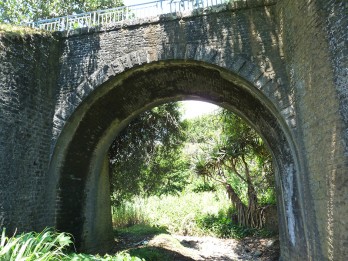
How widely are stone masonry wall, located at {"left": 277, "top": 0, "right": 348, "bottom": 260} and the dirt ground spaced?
3603mm

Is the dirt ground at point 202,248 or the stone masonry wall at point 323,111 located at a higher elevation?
the stone masonry wall at point 323,111

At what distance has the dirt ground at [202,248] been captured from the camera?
26.2ft

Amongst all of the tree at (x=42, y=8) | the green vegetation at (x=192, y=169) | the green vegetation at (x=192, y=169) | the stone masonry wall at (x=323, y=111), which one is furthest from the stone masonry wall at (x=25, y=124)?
the tree at (x=42, y=8)

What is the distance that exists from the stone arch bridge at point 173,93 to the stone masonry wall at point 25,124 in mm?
22

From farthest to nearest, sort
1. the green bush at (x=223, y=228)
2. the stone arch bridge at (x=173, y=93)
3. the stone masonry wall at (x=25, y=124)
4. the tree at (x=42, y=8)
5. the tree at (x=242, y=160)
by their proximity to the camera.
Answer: the tree at (x=42, y=8) < the green bush at (x=223, y=228) < the tree at (x=242, y=160) < the stone masonry wall at (x=25, y=124) < the stone arch bridge at (x=173, y=93)

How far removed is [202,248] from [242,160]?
4.04m

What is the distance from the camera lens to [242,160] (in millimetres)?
12945

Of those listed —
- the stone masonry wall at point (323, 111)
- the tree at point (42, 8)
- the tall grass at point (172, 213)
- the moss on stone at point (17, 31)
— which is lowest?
the tall grass at point (172, 213)

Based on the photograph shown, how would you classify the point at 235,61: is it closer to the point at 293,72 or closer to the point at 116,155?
the point at 293,72

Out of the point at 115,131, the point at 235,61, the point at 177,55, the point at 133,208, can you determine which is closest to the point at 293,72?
the point at 235,61

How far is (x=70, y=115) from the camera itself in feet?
24.0

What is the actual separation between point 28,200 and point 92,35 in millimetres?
4070

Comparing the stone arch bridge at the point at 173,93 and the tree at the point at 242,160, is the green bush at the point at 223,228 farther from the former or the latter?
the stone arch bridge at the point at 173,93

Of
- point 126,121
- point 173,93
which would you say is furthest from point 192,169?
point 173,93
